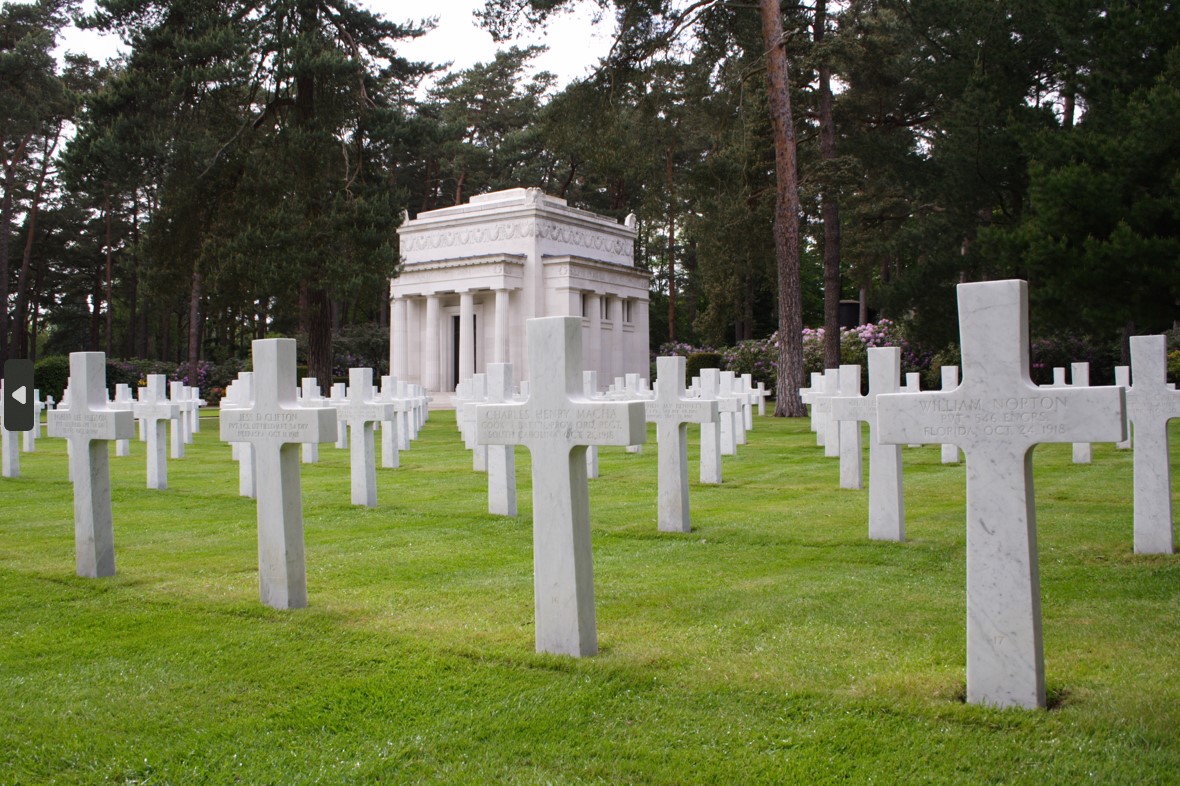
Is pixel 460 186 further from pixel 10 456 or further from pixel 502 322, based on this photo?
pixel 10 456

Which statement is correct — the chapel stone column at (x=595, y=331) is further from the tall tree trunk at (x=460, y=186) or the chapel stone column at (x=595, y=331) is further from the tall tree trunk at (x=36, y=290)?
the tall tree trunk at (x=36, y=290)

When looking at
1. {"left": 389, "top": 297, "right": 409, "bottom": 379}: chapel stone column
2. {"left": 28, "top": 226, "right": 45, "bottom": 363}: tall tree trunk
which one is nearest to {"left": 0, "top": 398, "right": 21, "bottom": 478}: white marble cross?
{"left": 389, "top": 297, "right": 409, "bottom": 379}: chapel stone column

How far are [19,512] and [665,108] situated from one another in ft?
48.7

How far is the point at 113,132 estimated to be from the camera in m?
17.9

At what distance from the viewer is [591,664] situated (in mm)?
4035

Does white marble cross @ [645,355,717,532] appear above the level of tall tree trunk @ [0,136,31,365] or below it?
below

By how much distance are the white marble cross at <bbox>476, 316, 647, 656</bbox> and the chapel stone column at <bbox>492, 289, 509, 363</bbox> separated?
31212mm

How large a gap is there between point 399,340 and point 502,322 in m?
4.71

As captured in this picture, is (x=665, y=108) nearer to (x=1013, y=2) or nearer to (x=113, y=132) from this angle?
(x=1013, y=2)

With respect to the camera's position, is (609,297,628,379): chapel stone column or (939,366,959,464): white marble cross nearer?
(939,366,959,464): white marble cross

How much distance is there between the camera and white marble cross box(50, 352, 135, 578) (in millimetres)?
5934

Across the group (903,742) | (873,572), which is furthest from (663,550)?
(903,742)

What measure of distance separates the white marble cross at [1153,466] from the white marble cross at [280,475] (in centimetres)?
462

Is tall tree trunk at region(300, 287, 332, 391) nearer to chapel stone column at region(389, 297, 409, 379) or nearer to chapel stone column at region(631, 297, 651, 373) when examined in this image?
chapel stone column at region(389, 297, 409, 379)
